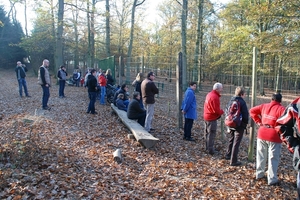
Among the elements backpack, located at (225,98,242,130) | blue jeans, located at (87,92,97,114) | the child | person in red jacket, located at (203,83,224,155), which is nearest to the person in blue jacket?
person in red jacket, located at (203,83,224,155)

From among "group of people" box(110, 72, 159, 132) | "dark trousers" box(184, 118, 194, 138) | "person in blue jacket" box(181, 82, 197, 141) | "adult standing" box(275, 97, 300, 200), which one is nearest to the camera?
"adult standing" box(275, 97, 300, 200)

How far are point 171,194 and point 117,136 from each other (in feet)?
10.9

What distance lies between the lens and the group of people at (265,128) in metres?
3.65

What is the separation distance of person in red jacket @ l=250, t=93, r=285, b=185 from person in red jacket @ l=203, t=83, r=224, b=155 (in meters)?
1.25

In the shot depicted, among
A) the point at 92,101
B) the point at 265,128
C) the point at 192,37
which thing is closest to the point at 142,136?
the point at 265,128

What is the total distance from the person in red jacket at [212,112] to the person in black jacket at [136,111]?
2130mm

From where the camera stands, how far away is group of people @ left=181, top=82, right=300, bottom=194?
3650 mm

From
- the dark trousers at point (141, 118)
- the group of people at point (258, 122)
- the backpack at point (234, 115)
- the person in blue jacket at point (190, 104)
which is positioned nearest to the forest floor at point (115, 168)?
the group of people at point (258, 122)

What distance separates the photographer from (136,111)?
791cm

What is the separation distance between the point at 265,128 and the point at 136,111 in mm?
3910

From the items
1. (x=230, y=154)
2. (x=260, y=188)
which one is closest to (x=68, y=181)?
(x=260, y=188)

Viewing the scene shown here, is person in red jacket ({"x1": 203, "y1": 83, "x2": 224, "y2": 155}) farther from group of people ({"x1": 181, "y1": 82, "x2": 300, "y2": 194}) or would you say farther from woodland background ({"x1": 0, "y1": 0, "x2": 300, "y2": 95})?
woodland background ({"x1": 0, "y1": 0, "x2": 300, "y2": 95})

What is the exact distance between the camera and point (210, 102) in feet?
21.1

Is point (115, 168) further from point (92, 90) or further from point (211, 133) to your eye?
point (92, 90)
